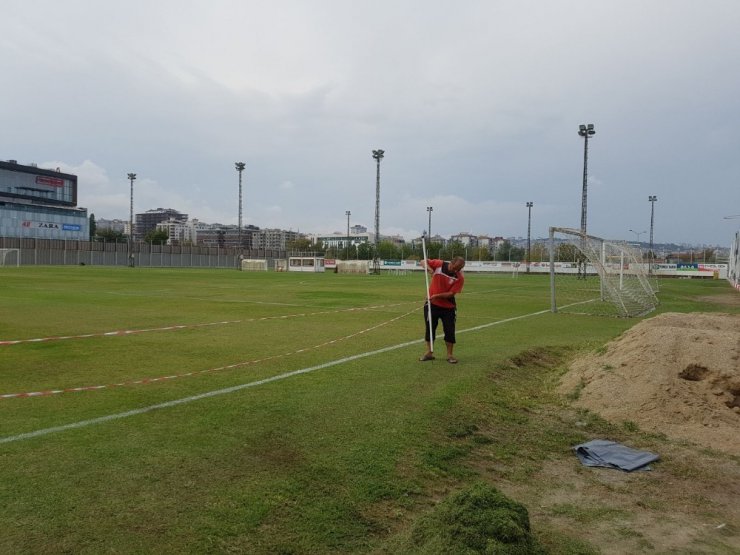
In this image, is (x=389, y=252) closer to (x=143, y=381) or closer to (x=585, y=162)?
(x=585, y=162)

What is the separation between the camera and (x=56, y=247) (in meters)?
84.8

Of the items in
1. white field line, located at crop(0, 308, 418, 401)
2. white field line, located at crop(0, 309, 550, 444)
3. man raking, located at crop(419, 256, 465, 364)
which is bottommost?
white field line, located at crop(0, 308, 418, 401)

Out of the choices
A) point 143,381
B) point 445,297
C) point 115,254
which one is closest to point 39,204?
point 115,254

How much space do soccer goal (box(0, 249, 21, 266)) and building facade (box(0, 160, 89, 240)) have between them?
36211mm

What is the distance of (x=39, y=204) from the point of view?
11850 centimetres

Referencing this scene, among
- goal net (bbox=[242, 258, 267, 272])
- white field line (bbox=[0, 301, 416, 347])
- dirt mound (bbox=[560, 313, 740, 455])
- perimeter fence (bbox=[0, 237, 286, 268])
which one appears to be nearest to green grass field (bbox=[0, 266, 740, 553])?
white field line (bbox=[0, 301, 416, 347])

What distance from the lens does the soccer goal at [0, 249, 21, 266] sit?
237ft

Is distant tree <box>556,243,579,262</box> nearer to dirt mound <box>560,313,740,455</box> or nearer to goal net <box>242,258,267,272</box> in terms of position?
dirt mound <box>560,313,740,455</box>

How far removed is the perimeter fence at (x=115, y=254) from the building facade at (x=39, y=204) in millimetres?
29829

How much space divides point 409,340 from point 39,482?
8.77 meters

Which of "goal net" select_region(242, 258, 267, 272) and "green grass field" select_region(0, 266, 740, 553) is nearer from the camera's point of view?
"green grass field" select_region(0, 266, 740, 553)

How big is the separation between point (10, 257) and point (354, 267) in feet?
153

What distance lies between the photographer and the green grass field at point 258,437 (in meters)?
3.72

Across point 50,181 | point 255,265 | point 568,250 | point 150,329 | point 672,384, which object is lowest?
point 255,265
